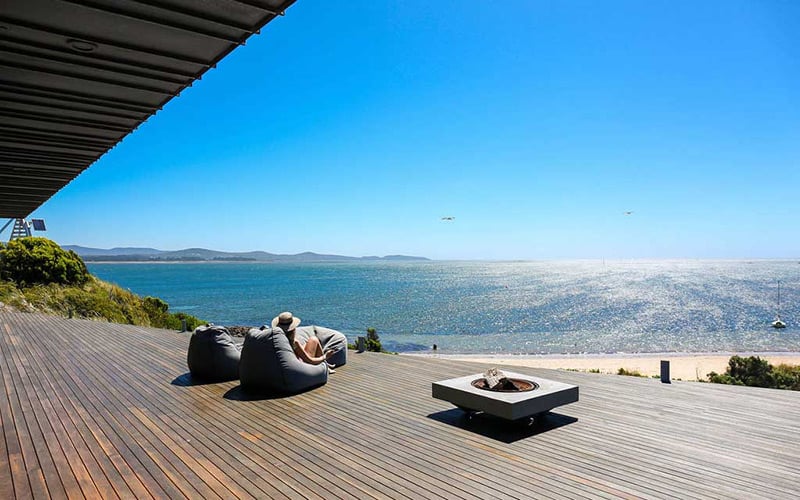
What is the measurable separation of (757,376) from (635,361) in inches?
471

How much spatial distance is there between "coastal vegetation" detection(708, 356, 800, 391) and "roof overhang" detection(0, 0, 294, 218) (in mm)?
11373

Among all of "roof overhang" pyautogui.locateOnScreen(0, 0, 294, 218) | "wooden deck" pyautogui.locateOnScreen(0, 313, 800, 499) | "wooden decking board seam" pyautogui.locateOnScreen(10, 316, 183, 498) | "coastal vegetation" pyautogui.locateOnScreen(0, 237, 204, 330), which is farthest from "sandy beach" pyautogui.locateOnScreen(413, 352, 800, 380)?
"roof overhang" pyautogui.locateOnScreen(0, 0, 294, 218)

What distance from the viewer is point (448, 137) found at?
32531mm

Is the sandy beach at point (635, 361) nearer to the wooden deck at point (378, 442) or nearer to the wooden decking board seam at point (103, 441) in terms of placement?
the wooden deck at point (378, 442)

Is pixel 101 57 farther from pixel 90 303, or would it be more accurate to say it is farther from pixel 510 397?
pixel 90 303

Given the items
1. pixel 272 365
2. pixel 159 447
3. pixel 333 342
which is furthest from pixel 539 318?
pixel 159 447

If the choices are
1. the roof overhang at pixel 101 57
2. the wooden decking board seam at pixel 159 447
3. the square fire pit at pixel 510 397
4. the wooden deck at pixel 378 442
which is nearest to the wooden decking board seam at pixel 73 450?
the wooden deck at pixel 378 442

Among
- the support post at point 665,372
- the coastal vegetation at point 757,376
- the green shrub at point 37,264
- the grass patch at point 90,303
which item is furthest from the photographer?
the green shrub at point 37,264

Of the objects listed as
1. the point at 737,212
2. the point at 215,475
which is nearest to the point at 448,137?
the point at 215,475

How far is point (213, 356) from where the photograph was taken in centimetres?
647

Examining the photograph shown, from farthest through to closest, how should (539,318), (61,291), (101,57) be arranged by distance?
(539,318) < (61,291) < (101,57)

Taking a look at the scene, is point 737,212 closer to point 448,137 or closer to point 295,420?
point 448,137

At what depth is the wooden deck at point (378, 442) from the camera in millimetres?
3158

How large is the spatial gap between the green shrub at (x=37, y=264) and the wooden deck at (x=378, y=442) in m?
14.6
